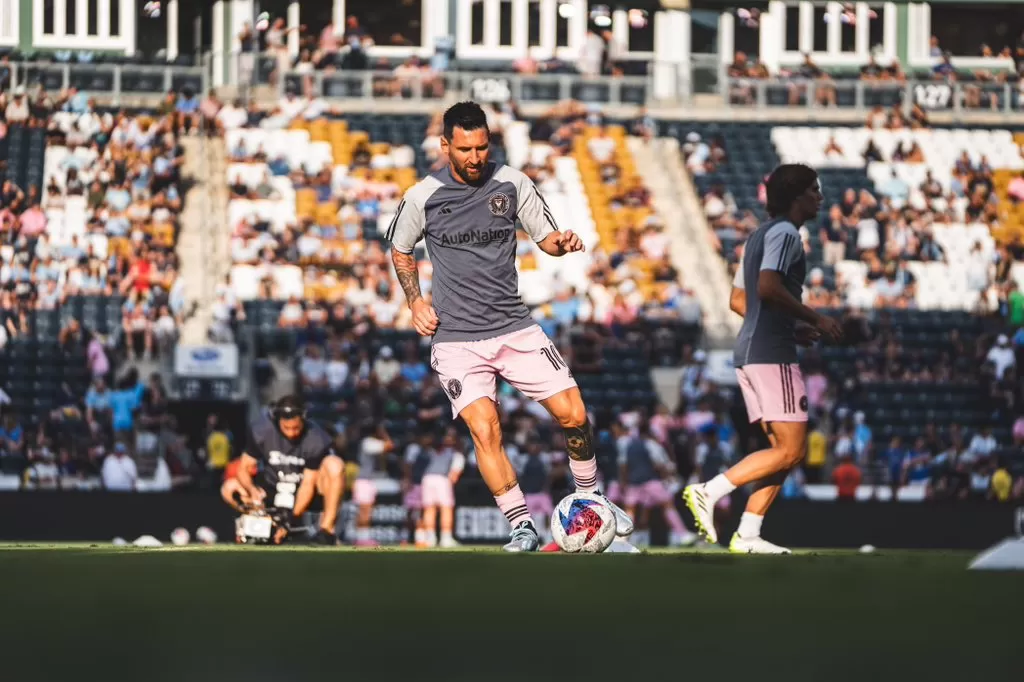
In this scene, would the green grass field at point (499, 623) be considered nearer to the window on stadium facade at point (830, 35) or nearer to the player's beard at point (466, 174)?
the player's beard at point (466, 174)

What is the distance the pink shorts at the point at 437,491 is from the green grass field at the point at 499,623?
44.1 feet

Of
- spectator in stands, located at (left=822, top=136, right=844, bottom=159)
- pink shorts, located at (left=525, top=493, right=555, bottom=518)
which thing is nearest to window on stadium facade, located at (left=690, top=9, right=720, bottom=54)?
spectator in stands, located at (left=822, top=136, right=844, bottom=159)

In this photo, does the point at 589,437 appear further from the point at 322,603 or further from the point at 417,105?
the point at 417,105

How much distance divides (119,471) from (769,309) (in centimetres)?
1277

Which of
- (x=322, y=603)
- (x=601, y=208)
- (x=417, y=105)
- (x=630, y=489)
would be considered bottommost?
(x=630, y=489)

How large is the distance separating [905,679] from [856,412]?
21.3m

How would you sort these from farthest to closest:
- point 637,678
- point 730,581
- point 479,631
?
point 730,581 → point 479,631 → point 637,678

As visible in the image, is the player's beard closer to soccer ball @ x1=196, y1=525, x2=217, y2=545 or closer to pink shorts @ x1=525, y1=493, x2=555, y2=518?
soccer ball @ x1=196, y1=525, x2=217, y2=545

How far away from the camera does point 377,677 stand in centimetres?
284

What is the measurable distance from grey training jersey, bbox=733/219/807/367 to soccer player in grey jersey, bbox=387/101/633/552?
995 millimetres

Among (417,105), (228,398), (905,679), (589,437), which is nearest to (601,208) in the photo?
(417,105)

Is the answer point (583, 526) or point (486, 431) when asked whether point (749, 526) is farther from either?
point (486, 431)

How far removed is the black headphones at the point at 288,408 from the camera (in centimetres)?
1155

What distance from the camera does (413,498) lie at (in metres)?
19.3
